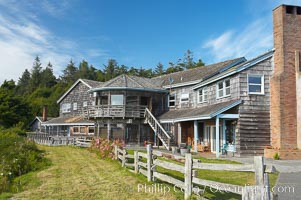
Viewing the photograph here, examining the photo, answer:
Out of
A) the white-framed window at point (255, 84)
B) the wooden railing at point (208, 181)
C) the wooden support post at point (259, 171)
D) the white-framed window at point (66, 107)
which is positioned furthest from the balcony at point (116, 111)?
the wooden support post at point (259, 171)

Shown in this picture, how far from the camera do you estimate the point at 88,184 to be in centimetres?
1014

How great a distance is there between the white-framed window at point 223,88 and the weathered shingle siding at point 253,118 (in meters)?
1.63

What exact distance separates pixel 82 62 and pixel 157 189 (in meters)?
101

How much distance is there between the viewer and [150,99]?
30656 mm

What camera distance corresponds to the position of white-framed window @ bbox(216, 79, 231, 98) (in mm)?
21973

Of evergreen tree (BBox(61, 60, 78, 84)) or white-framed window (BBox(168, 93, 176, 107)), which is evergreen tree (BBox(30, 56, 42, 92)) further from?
white-framed window (BBox(168, 93, 176, 107))

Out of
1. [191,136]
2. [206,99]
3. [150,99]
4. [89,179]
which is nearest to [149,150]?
[89,179]

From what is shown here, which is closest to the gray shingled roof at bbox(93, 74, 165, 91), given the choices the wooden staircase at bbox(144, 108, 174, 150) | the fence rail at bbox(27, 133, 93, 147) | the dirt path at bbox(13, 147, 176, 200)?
the wooden staircase at bbox(144, 108, 174, 150)

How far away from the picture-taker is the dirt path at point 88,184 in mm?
8594

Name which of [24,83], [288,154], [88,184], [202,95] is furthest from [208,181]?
[24,83]

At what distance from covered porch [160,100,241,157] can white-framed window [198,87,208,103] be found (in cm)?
119

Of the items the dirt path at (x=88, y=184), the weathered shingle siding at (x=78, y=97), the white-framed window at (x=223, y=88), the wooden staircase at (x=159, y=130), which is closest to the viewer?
the dirt path at (x=88, y=184)

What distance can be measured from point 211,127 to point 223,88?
3.58 meters

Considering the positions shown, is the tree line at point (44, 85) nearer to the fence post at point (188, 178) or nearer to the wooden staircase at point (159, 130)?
the wooden staircase at point (159, 130)
